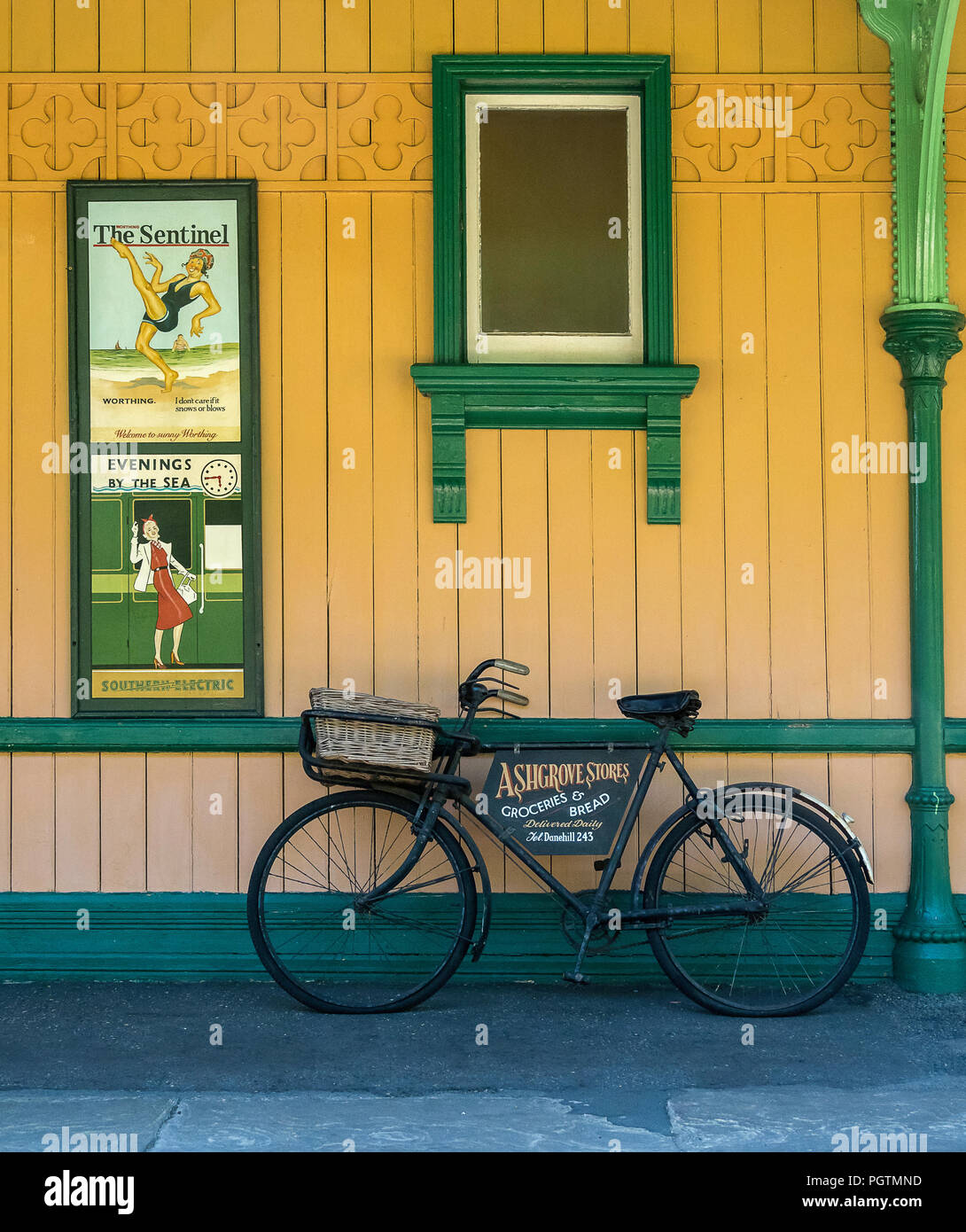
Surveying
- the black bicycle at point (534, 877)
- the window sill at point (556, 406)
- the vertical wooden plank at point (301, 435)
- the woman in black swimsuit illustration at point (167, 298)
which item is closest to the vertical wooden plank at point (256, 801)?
the black bicycle at point (534, 877)

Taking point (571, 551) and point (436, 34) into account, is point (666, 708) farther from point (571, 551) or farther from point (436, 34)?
point (436, 34)

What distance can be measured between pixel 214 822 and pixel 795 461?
276 cm

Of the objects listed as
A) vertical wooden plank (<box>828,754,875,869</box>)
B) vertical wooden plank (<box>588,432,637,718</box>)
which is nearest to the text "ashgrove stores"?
vertical wooden plank (<box>588,432,637,718</box>)

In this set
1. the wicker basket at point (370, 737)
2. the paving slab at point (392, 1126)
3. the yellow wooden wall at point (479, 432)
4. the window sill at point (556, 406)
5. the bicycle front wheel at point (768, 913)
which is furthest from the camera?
the yellow wooden wall at point (479, 432)

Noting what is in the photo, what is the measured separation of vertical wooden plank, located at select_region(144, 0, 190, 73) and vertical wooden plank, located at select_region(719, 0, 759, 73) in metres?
2.12

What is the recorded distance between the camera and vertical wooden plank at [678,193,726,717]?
479 centimetres

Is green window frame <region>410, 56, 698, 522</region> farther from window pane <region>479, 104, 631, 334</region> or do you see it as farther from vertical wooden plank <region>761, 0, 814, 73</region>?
vertical wooden plank <region>761, 0, 814, 73</region>

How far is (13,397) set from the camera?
483 centimetres

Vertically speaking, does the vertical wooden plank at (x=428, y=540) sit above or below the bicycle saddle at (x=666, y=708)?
above

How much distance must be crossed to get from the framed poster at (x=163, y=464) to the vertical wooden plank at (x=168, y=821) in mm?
212

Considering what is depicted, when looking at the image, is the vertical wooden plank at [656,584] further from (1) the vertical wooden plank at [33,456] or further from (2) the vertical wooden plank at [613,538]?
(1) the vertical wooden plank at [33,456]

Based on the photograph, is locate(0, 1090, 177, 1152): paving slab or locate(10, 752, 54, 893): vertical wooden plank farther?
locate(10, 752, 54, 893): vertical wooden plank

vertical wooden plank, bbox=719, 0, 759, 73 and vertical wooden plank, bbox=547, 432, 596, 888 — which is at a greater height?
vertical wooden plank, bbox=719, 0, 759, 73

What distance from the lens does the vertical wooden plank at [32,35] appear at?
4809mm
